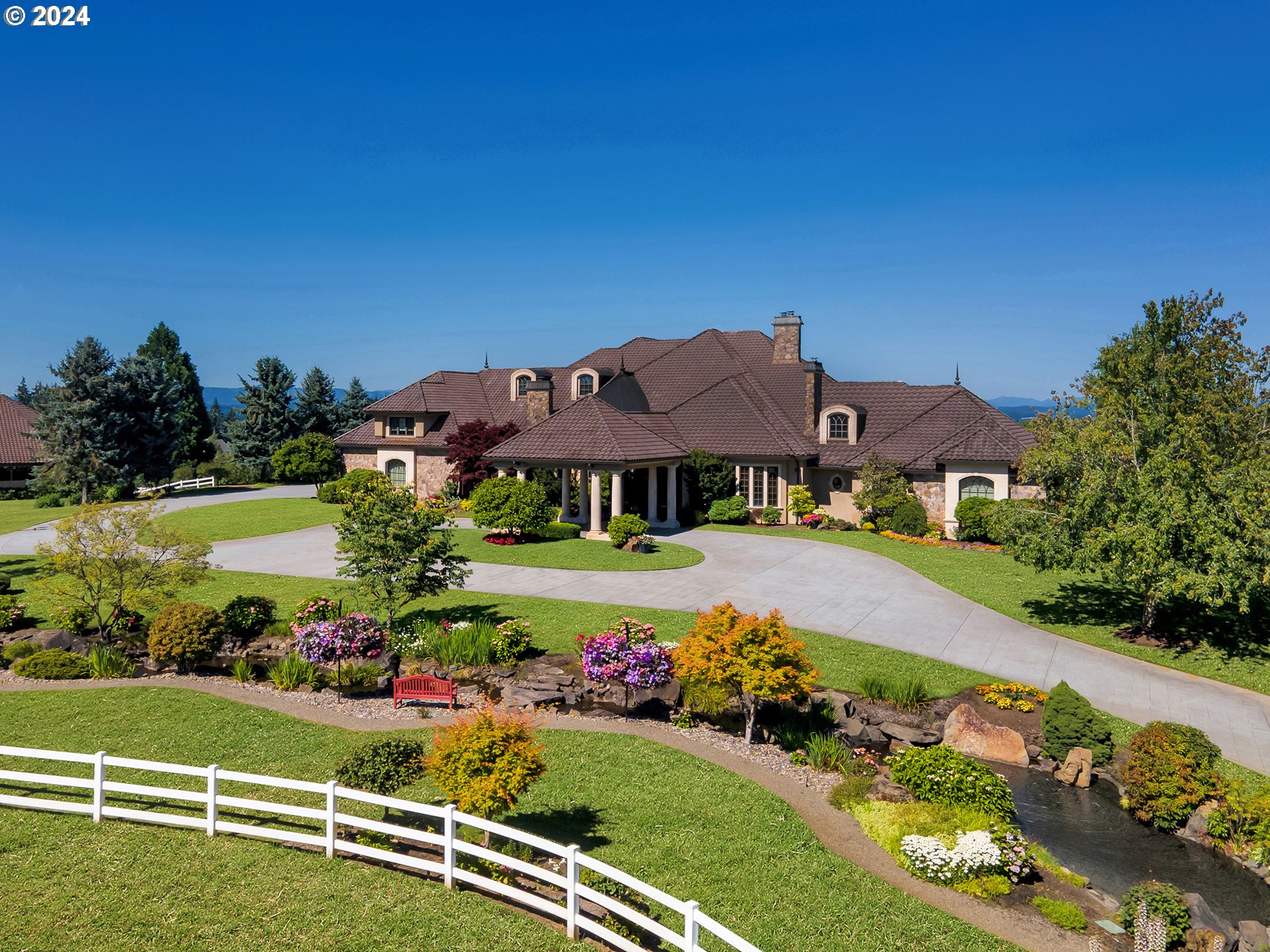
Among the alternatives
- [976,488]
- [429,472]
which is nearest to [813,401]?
[976,488]

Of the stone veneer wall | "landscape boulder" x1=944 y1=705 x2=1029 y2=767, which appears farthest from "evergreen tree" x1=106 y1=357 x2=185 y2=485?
"landscape boulder" x1=944 y1=705 x2=1029 y2=767

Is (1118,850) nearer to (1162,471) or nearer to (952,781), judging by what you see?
(952,781)

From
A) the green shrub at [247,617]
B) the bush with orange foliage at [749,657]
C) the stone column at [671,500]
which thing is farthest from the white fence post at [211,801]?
the stone column at [671,500]

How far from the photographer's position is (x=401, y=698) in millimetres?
14852

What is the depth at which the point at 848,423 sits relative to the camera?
1508 inches

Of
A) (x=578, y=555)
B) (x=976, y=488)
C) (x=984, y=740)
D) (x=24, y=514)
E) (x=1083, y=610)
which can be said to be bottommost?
(x=984, y=740)

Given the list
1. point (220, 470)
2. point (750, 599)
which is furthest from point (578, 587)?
point (220, 470)

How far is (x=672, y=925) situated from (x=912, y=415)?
34020 mm

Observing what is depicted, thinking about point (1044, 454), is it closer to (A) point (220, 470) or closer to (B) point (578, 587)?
(B) point (578, 587)

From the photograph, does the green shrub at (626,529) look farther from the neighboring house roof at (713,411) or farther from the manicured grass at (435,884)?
the manicured grass at (435,884)

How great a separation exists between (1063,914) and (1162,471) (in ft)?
39.8

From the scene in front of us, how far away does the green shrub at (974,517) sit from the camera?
106 ft

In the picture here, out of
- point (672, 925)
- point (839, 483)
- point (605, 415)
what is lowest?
point (672, 925)

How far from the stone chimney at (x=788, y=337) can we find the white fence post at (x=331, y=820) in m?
35.5
